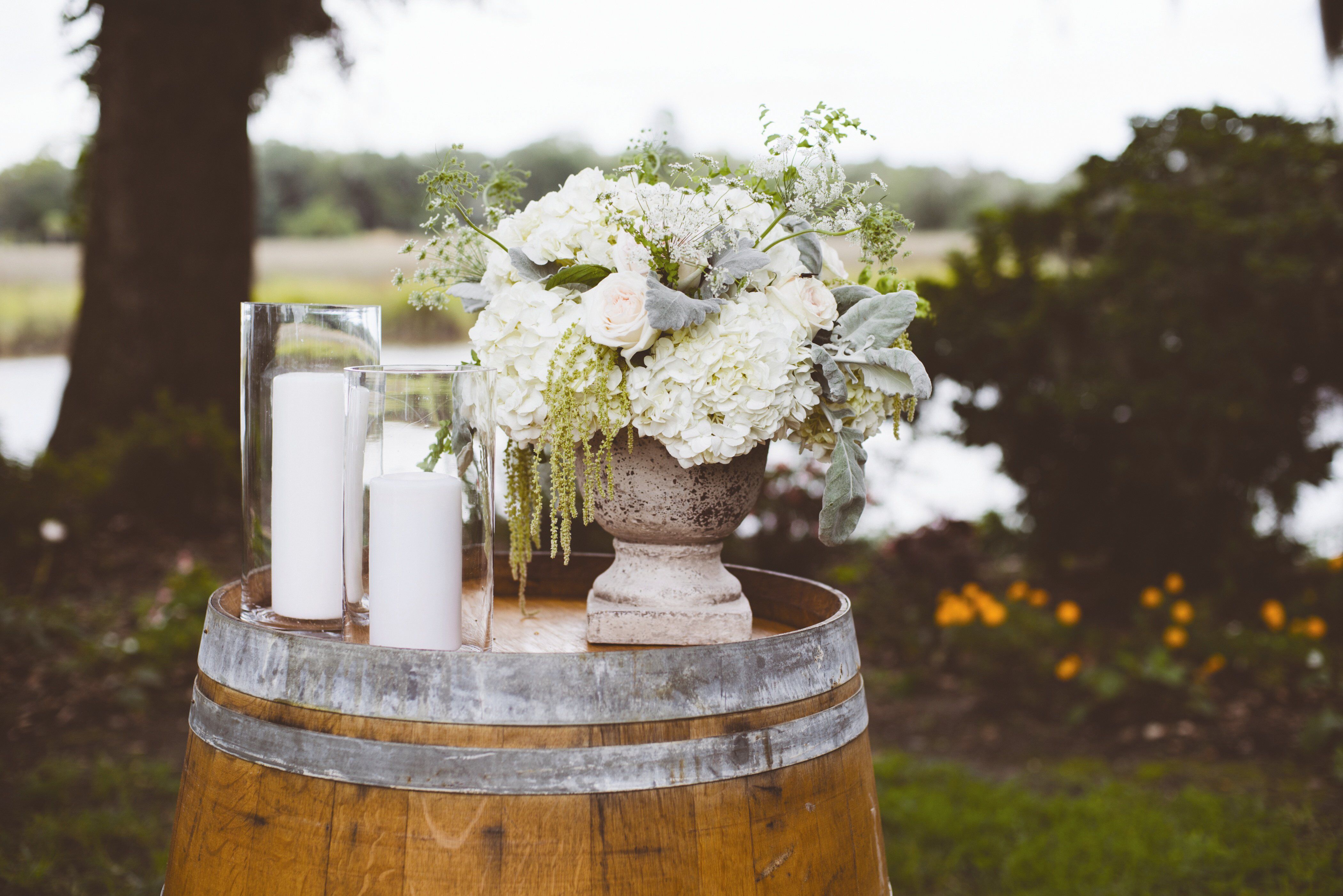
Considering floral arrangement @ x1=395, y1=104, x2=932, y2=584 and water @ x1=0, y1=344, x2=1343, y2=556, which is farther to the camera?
water @ x1=0, y1=344, x2=1343, y2=556

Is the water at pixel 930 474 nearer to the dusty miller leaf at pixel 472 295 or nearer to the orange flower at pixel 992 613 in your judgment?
the orange flower at pixel 992 613

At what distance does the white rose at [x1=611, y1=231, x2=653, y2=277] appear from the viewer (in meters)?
1.14

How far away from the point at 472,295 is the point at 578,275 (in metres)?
0.20

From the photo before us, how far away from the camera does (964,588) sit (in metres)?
3.87

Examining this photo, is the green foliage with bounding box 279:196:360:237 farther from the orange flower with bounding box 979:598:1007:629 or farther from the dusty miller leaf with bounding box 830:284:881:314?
the dusty miller leaf with bounding box 830:284:881:314

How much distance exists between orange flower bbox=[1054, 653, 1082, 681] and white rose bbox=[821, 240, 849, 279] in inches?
100

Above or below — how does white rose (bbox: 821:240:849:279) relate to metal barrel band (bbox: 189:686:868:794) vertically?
above

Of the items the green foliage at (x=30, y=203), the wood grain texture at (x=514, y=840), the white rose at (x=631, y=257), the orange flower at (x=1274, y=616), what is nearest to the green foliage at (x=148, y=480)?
the wood grain texture at (x=514, y=840)

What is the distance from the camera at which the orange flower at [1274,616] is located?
3.52m

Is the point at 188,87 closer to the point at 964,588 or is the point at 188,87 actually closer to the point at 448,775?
the point at 964,588

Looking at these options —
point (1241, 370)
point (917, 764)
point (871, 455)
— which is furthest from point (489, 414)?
point (871, 455)

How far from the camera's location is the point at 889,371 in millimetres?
1200

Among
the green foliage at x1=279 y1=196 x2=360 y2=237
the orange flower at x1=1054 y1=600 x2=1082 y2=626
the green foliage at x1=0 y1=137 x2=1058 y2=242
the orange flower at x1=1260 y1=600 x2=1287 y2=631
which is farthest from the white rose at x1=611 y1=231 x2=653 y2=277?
the green foliage at x1=279 y1=196 x2=360 y2=237

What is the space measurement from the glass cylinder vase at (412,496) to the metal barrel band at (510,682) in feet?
0.32
